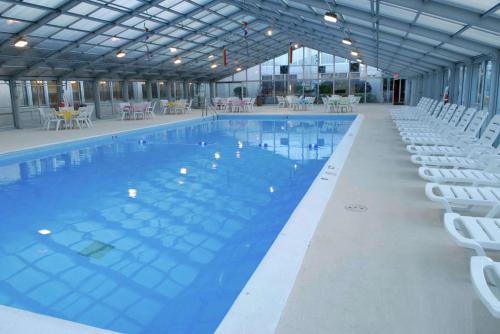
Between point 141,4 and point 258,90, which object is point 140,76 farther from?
point 258,90

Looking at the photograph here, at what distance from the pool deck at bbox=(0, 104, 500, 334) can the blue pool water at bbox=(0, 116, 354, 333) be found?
69 centimetres

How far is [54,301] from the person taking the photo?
8.78 ft

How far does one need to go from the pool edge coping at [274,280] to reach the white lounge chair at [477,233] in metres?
0.89

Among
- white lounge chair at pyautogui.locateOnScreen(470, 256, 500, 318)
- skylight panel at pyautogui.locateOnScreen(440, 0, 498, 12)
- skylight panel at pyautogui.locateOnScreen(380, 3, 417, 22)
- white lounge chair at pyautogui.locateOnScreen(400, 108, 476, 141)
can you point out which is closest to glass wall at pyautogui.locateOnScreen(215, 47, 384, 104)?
white lounge chair at pyautogui.locateOnScreen(400, 108, 476, 141)

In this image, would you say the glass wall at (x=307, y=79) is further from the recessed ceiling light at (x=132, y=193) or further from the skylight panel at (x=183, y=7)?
the recessed ceiling light at (x=132, y=193)

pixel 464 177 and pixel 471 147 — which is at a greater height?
pixel 471 147

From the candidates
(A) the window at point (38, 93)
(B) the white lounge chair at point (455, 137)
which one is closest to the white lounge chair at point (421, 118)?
(B) the white lounge chair at point (455, 137)

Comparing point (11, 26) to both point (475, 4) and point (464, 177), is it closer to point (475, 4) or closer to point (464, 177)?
point (475, 4)

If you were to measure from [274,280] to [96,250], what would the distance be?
1.98 meters

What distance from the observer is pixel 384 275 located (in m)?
2.20

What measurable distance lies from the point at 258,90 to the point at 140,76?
9.71 meters

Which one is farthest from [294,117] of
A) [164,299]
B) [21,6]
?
[164,299]

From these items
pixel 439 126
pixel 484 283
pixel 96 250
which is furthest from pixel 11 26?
pixel 484 283

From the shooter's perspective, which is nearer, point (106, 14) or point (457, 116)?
point (457, 116)
